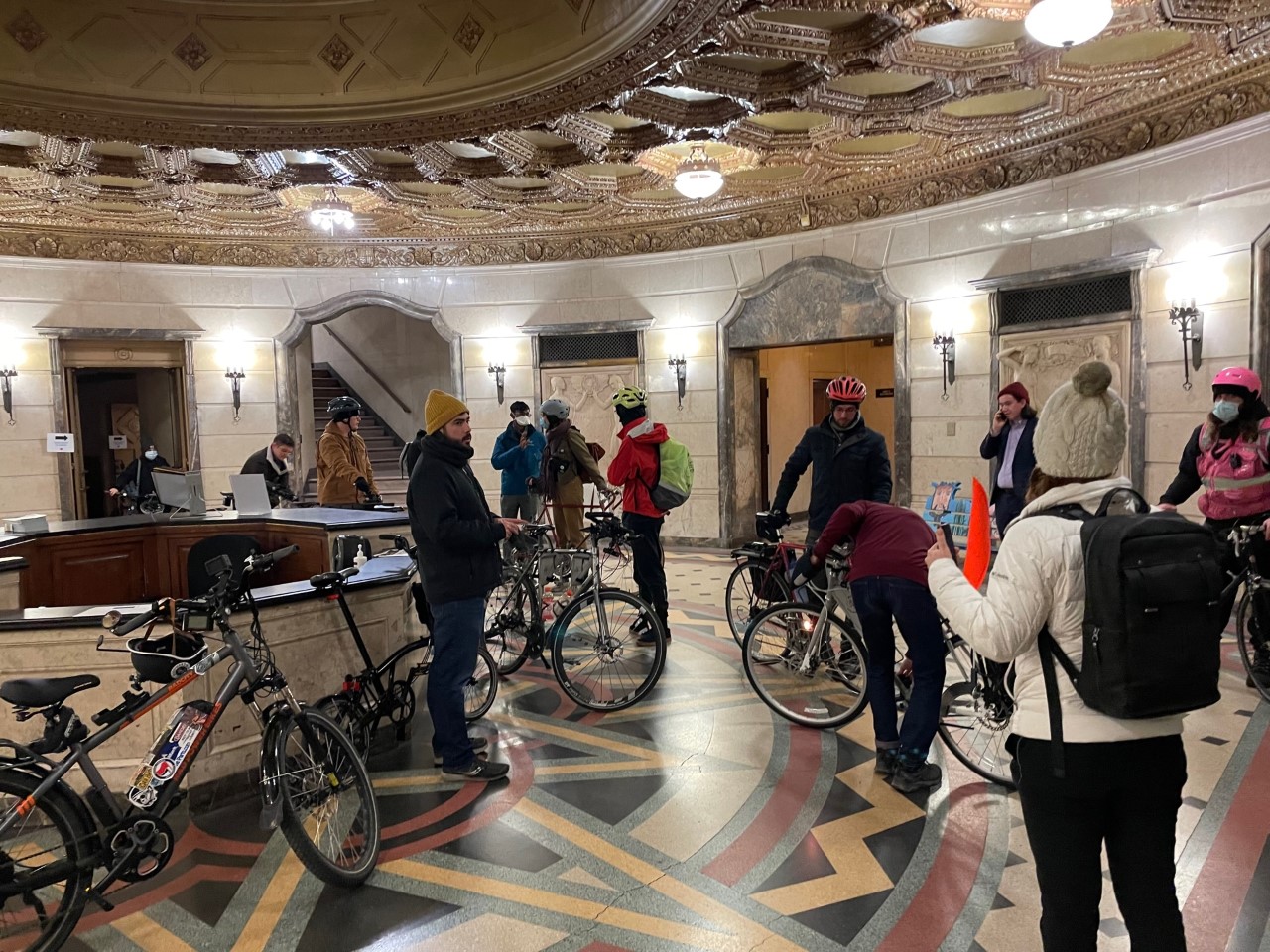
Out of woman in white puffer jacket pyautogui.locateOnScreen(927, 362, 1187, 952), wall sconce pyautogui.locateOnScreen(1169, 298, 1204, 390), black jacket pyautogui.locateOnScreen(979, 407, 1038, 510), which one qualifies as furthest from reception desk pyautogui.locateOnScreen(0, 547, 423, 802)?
wall sconce pyautogui.locateOnScreen(1169, 298, 1204, 390)

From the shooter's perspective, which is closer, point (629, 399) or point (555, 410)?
point (629, 399)

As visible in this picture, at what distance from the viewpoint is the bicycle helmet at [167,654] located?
2.68m

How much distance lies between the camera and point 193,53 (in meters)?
6.36

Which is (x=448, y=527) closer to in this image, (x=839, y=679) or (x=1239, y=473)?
(x=839, y=679)

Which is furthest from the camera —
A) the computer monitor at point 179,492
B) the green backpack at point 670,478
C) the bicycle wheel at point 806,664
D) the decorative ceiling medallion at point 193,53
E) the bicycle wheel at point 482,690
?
the computer monitor at point 179,492

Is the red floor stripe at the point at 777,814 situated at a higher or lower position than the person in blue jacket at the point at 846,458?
lower

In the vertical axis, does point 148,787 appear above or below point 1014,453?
below

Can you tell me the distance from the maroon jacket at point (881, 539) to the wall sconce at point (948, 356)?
5.33 meters

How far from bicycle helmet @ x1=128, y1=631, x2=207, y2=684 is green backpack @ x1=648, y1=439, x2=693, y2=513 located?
3.01 meters

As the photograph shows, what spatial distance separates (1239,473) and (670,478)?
319 cm

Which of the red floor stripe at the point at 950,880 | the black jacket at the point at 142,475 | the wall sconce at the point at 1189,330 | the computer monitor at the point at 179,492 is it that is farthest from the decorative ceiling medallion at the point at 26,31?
the wall sconce at the point at 1189,330

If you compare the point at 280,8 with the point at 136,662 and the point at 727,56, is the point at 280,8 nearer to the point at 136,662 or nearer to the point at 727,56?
the point at 727,56

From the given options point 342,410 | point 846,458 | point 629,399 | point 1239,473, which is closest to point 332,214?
point 342,410

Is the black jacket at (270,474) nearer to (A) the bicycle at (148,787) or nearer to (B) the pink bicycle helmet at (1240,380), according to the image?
(A) the bicycle at (148,787)
